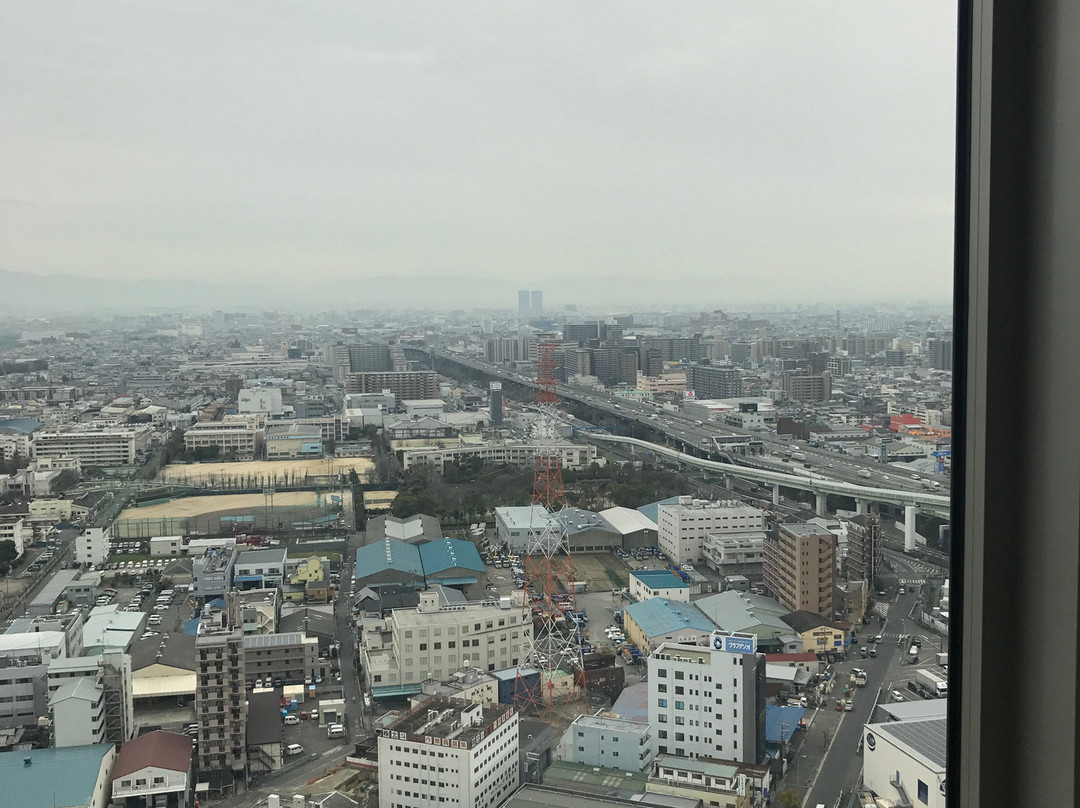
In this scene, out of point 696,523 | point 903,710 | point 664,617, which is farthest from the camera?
point 696,523

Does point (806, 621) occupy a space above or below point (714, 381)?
below

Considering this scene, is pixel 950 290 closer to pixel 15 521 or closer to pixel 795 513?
pixel 15 521

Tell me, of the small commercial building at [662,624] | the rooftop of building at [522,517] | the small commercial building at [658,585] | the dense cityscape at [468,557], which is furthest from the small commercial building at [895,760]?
the rooftop of building at [522,517]

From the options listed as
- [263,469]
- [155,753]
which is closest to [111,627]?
[155,753]

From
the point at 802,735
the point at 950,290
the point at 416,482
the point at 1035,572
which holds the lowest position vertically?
the point at 802,735

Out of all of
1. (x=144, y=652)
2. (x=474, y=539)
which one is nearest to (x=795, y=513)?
(x=474, y=539)

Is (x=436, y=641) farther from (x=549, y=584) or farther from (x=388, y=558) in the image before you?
(x=549, y=584)

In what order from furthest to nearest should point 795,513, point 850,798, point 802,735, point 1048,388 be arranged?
point 795,513
point 802,735
point 850,798
point 1048,388
